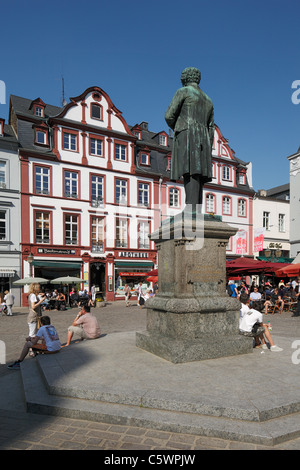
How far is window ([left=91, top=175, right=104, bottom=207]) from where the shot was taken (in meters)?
26.8

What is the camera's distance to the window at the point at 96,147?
26859 mm

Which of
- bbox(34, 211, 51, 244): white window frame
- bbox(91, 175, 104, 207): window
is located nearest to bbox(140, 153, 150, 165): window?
bbox(91, 175, 104, 207): window

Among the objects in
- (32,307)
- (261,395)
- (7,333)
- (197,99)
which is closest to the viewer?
(261,395)

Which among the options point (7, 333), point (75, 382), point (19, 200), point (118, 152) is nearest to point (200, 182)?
point (75, 382)

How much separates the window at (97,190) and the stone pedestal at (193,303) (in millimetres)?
20812

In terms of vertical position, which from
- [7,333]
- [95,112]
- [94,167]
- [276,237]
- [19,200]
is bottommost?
[7,333]

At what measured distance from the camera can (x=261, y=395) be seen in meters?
4.07

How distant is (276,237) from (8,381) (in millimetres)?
34933

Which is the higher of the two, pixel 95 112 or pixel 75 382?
pixel 95 112

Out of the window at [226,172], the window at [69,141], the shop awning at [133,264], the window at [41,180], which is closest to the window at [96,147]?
the window at [69,141]

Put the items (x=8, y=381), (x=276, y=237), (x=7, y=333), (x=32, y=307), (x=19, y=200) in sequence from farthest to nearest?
(x=276, y=237) → (x=19, y=200) → (x=7, y=333) → (x=32, y=307) → (x=8, y=381)

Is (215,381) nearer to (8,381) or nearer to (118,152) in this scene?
(8,381)

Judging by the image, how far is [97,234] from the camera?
1056 inches

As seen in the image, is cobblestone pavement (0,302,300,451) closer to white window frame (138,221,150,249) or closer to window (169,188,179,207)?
white window frame (138,221,150,249)
